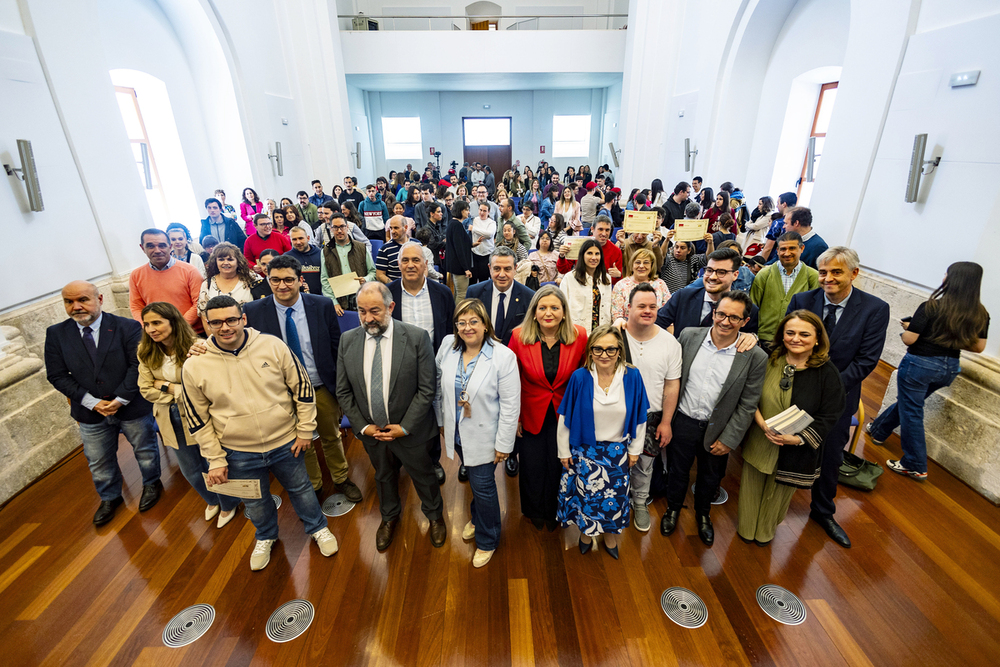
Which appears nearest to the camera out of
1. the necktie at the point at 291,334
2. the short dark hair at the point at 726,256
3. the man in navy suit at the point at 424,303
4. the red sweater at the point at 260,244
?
the short dark hair at the point at 726,256

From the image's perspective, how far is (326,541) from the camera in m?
2.87

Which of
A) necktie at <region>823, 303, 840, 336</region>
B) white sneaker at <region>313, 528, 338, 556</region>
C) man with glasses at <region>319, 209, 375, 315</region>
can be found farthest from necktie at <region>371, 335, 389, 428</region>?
necktie at <region>823, 303, 840, 336</region>

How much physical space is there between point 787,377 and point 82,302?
4.36m

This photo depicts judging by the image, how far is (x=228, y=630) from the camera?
2.43 meters

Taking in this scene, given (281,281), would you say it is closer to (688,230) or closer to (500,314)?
(500,314)

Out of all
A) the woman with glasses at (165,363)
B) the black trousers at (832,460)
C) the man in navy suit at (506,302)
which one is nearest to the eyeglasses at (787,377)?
the black trousers at (832,460)

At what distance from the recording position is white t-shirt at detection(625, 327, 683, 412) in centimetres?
259

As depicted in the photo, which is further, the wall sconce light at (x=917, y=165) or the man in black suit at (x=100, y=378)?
the wall sconce light at (x=917, y=165)

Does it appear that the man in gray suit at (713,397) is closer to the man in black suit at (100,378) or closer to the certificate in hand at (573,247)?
the certificate in hand at (573,247)

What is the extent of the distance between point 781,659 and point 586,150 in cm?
1931

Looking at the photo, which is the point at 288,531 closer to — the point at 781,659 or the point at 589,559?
the point at 589,559

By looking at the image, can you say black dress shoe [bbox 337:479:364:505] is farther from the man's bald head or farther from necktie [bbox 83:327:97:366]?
the man's bald head

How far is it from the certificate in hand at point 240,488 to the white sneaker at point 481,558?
4.49ft

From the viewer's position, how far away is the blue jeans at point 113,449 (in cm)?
310
